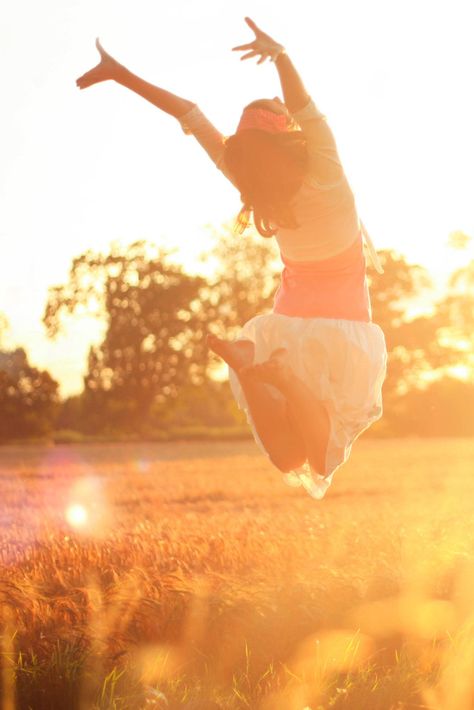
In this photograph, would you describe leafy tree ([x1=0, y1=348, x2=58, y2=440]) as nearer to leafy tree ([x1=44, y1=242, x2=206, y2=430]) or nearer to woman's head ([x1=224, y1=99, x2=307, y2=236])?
leafy tree ([x1=44, y1=242, x2=206, y2=430])

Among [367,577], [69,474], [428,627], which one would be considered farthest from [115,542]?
[69,474]

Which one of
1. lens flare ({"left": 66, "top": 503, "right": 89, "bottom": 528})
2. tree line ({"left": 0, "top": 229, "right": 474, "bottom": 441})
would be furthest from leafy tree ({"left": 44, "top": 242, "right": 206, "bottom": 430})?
lens flare ({"left": 66, "top": 503, "right": 89, "bottom": 528})

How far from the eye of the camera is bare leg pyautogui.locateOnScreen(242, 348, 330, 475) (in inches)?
229

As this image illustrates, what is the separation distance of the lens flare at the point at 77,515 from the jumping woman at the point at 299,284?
9.01 ft

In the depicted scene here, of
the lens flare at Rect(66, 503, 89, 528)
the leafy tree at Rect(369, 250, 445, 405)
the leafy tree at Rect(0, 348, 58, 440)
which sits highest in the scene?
the lens flare at Rect(66, 503, 89, 528)

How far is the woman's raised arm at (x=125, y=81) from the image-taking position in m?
5.75

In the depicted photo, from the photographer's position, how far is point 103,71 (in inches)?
228

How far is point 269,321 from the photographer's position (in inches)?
246

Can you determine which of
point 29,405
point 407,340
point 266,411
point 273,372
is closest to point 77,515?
A: point 266,411

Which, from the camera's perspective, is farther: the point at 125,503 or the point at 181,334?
the point at 181,334

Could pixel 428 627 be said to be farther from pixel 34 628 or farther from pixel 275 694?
pixel 34 628

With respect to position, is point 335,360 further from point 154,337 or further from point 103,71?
point 154,337

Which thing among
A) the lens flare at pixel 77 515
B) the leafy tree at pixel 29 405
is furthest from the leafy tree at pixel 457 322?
the lens flare at pixel 77 515

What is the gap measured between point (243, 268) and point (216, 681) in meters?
37.2
